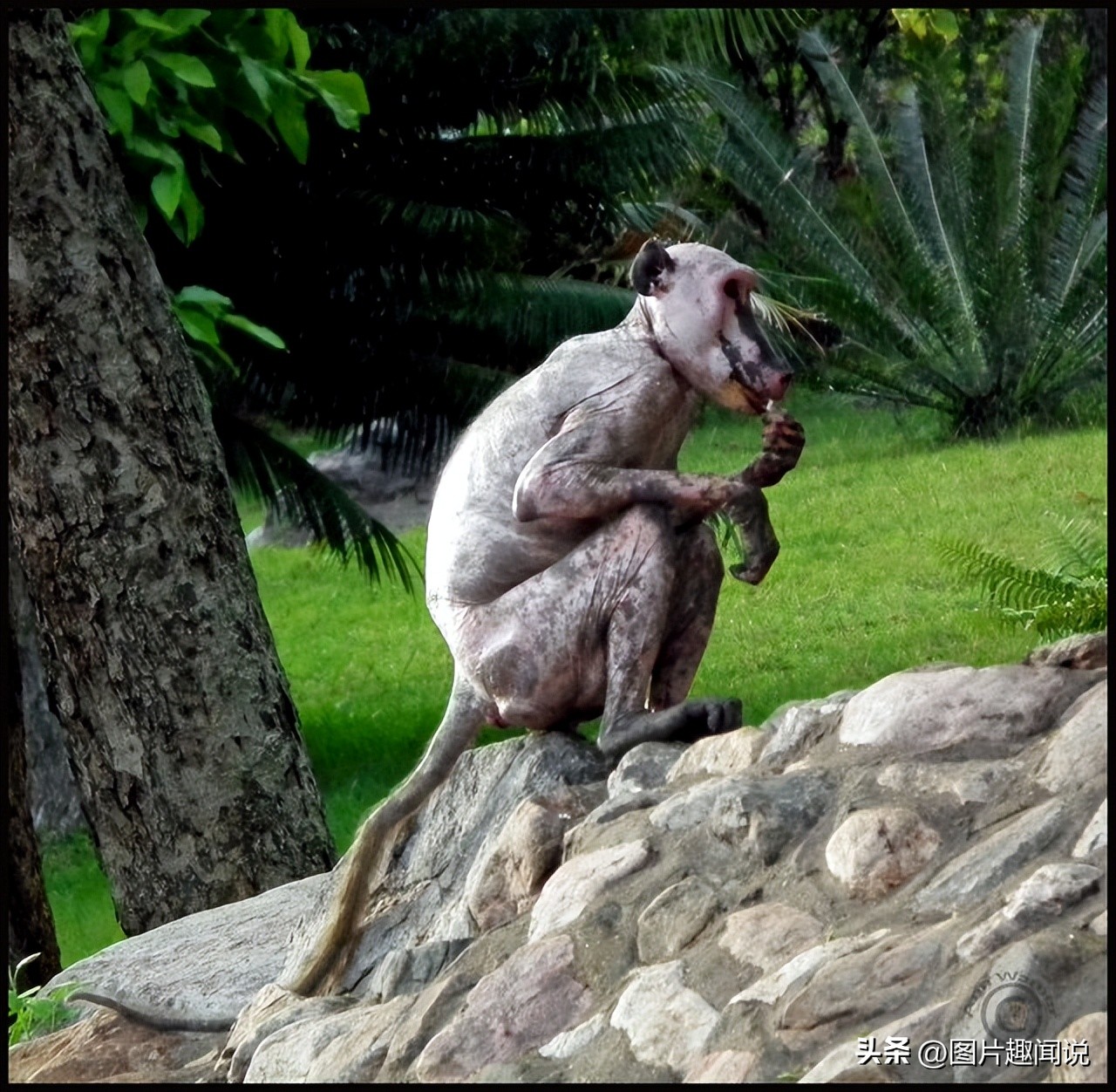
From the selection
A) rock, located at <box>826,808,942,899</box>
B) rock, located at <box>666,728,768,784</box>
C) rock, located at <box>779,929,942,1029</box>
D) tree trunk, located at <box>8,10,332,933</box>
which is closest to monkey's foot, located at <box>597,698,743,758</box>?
rock, located at <box>666,728,768,784</box>

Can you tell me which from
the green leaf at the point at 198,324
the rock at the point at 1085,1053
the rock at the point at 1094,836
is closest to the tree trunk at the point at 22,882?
the green leaf at the point at 198,324

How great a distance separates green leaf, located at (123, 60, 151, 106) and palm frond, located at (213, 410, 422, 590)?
4.03 meters

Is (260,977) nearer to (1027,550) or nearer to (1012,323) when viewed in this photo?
(1027,550)

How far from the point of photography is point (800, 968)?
3.37 meters

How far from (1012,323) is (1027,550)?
280cm

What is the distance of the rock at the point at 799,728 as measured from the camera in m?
4.18

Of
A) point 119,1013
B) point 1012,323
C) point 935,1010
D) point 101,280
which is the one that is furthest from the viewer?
point 1012,323

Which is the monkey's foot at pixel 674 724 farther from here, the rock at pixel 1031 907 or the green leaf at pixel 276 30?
the green leaf at pixel 276 30

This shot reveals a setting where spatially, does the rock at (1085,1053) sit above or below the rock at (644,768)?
below

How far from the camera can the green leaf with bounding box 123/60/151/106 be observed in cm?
618

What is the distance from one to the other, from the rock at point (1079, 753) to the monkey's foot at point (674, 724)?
3.16 ft

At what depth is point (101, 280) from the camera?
6.37m

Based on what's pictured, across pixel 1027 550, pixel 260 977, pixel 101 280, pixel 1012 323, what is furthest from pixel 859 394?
pixel 260 977

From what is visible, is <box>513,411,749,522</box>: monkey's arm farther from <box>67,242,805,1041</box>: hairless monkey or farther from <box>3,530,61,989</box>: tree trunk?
<box>3,530,61,989</box>: tree trunk
